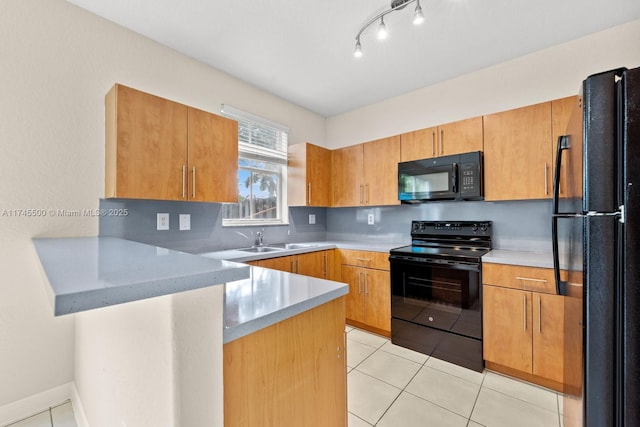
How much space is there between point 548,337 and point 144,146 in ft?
10.1

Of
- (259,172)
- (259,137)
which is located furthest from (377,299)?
(259,137)

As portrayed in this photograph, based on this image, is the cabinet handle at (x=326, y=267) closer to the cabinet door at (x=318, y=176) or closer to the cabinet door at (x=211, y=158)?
the cabinet door at (x=318, y=176)

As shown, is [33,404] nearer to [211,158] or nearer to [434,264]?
[211,158]

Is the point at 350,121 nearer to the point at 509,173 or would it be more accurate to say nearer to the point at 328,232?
the point at 328,232

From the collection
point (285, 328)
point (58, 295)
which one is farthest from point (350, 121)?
point (58, 295)

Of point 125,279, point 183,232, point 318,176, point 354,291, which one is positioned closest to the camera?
point 125,279

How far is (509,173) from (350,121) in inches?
81.2

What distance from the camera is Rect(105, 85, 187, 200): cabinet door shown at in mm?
1776

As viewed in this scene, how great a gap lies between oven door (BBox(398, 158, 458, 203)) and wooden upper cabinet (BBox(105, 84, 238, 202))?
1.70 meters

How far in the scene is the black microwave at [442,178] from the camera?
2406 mm

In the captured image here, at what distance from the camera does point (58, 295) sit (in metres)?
0.42

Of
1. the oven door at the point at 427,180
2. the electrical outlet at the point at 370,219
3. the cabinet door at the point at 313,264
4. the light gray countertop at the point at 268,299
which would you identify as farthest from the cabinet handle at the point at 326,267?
the light gray countertop at the point at 268,299

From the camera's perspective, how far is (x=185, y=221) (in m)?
2.38

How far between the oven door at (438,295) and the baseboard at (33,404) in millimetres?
2530
